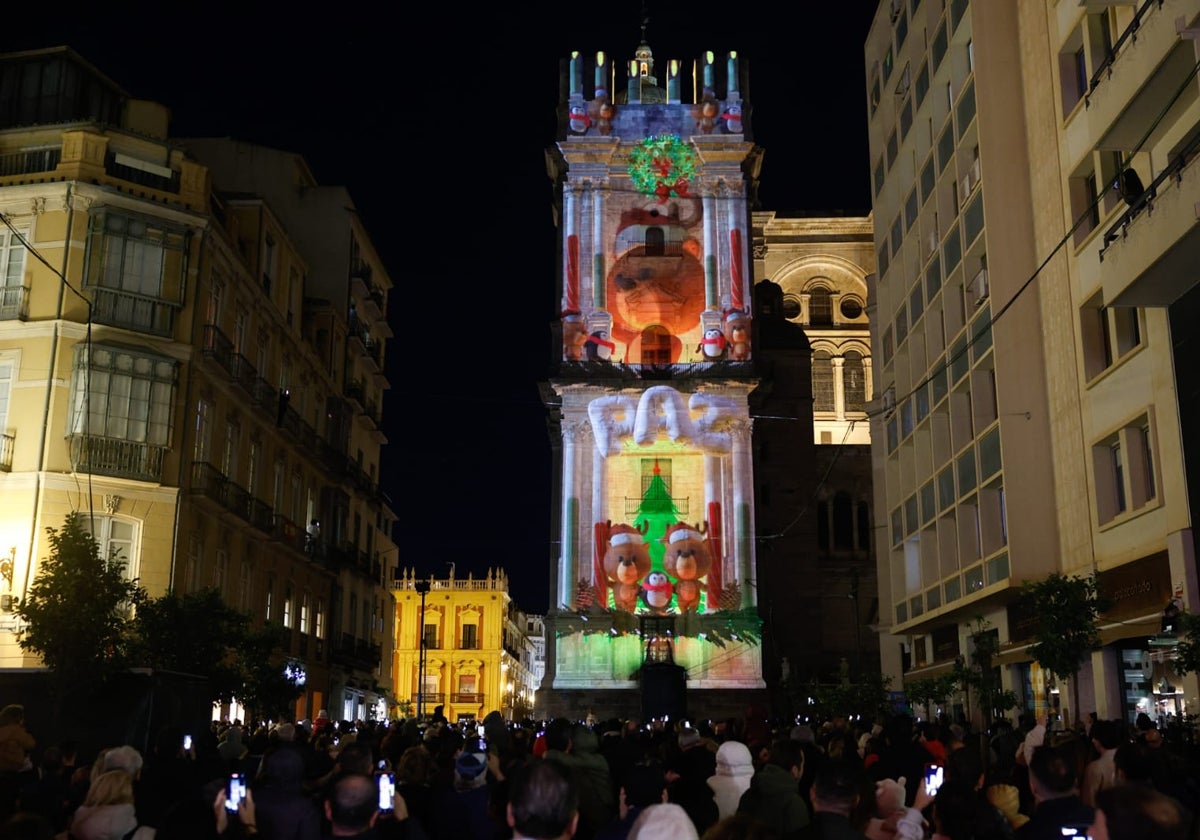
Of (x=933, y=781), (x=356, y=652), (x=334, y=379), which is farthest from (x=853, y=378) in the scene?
(x=933, y=781)

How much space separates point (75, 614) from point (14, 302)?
1113 cm

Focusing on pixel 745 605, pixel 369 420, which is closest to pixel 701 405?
pixel 745 605

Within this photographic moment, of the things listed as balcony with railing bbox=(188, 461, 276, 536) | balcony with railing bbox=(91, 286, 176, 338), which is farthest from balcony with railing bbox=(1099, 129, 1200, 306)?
balcony with railing bbox=(188, 461, 276, 536)

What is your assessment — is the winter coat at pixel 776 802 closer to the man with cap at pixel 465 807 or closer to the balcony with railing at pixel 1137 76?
the man with cap at pixel 465 807

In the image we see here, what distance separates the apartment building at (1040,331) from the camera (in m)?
22.4

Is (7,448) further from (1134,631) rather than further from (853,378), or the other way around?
(853,378)

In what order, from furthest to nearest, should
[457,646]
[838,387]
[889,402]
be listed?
[457,646] → [838,387] → [889,402]

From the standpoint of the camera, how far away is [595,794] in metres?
10.2

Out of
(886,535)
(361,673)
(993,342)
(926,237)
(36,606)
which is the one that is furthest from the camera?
(361,673)

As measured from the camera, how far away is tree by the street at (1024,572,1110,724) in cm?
2314

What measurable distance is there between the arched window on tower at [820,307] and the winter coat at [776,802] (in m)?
68.8

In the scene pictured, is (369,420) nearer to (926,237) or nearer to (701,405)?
(701,405)

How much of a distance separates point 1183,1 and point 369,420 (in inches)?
1616

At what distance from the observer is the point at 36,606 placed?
2339cm
